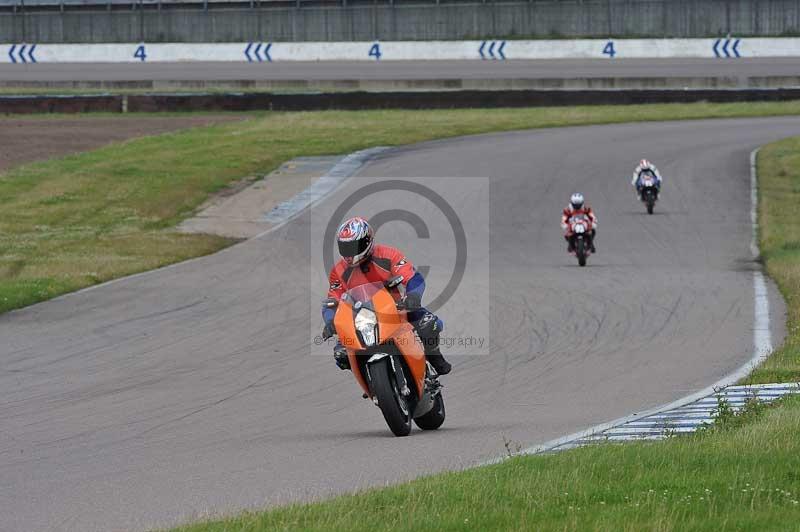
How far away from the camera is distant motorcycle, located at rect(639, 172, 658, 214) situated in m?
30.3

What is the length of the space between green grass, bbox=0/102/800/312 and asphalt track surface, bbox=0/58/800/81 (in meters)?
1.84

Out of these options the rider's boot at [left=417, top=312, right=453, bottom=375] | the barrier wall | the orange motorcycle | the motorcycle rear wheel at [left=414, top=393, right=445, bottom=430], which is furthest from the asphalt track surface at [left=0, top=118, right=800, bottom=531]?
the barrier wall

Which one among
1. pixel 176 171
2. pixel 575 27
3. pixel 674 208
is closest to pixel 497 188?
pixel 674 208

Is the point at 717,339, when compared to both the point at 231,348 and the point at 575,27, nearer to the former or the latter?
the point at 231,348

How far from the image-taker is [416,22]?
55.5 metres

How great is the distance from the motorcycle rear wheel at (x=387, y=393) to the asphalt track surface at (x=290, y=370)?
167 mm

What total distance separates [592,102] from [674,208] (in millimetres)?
20330

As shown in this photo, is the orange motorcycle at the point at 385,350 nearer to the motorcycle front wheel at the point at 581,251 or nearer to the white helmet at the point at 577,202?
the motorcycle front wheel at the point at 581,251

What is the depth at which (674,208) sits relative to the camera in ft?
102

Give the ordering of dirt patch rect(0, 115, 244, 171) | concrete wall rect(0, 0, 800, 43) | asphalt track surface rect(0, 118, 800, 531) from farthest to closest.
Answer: concrete wall rect(0, 0, 800, 43) < dirt patch rect(0, 115, 244, 171) < asphalt track surface rect(0, 118, 800, 531)

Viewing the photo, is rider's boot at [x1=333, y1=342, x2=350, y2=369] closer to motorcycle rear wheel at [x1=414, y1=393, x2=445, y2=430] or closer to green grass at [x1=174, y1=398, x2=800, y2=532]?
motorcycle rear wheel at [x1=414, y1=393, x2=445, y2=430]

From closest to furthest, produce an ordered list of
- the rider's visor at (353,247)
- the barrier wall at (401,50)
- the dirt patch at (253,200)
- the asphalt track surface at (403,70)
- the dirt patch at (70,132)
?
the rider's visor at (353,247), the dirt patch at (253,200), the dirt patch at (70,132), the asphalt track surface at (403,70), the barrier wall at (401,50)

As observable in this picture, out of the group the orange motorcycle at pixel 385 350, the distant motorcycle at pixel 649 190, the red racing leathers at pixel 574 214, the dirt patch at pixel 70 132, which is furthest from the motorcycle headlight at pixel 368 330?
the dirt patch at pixel 70 132

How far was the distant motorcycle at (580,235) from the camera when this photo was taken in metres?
23.0
